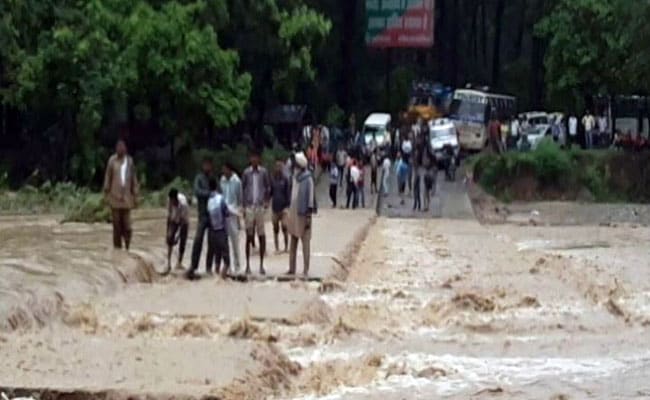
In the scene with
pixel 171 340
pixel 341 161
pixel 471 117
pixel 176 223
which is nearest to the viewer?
pixel 171 340

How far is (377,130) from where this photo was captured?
2527 inches

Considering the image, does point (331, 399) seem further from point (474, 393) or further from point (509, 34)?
point (509, 34)

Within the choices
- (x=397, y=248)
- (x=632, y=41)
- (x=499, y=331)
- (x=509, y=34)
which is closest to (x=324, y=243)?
(x=397, y=248)

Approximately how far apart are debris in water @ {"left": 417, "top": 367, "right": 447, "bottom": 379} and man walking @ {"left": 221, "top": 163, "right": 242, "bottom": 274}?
8.42 metres

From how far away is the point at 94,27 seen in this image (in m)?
50.2

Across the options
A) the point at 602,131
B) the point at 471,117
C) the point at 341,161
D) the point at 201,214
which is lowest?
the point at 341,161

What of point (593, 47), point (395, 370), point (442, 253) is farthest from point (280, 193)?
point (593, 47)

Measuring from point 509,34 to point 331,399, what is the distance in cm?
7293

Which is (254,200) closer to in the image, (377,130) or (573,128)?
(377,130)

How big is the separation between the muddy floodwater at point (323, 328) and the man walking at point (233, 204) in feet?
3.10

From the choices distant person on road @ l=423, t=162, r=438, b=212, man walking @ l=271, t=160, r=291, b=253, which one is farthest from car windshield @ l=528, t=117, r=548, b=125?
man walking @ l=271, t=160, r=291, b=253

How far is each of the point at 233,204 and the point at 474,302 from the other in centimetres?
448

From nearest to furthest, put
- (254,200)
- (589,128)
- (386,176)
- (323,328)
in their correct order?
(323,328) → (254,200) → (386,176) → (589,128)

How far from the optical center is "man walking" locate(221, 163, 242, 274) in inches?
987
